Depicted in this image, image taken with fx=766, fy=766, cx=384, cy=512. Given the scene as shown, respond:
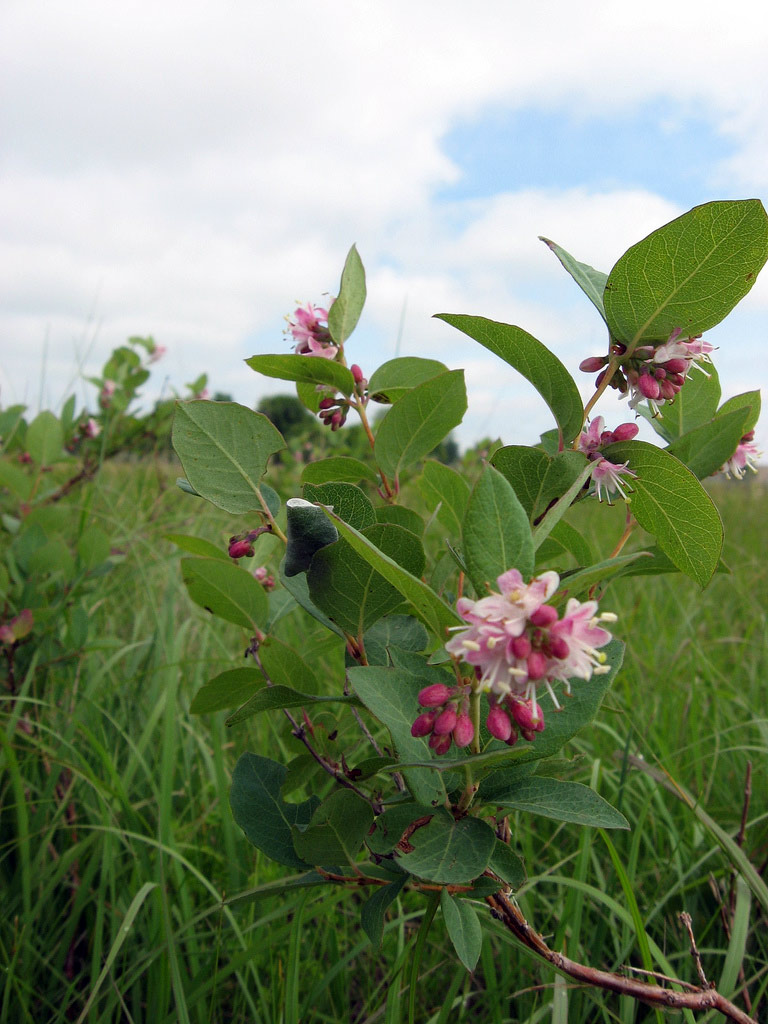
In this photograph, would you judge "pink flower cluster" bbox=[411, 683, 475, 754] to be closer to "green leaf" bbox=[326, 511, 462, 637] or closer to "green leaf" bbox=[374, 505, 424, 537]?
"green leaf" bbox=[326, 511, 462, 637]

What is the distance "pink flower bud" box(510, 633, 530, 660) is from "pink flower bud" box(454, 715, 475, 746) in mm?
83

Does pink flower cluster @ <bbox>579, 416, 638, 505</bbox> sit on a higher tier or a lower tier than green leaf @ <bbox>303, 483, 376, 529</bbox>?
higher

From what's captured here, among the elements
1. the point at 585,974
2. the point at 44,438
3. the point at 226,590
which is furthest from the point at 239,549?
the point at 44,438

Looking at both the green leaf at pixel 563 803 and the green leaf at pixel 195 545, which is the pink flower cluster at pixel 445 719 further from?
the green leaf at pixel 195 545

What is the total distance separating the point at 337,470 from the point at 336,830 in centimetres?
35

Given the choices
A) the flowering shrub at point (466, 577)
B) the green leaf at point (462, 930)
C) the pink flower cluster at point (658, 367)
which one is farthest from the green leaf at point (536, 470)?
the green leaf at point (462, 930)

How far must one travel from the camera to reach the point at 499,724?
0.50 m

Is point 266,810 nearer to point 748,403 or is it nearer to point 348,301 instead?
point 348,301

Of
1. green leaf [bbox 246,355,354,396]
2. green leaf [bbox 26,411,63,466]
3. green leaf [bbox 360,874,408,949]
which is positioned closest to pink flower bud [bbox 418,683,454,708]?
green leaf [bbox 360,874,408,949]

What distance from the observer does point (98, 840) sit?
59.5 inches

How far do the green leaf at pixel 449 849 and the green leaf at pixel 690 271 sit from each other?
0.42 m

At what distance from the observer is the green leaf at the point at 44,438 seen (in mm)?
1843

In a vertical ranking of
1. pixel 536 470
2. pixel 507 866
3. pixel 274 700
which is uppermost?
pixel 536 470

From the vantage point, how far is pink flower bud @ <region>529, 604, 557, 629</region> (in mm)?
459
